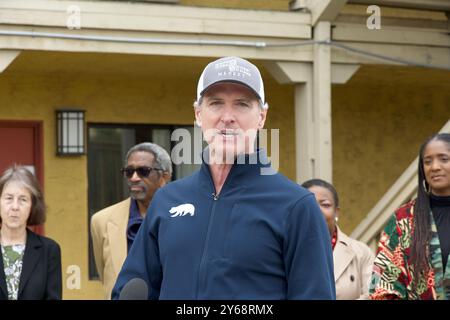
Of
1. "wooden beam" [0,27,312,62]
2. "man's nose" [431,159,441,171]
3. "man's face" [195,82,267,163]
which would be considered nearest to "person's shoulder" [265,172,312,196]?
"man's face" [195,82,267,163]

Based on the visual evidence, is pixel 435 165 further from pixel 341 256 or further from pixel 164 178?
pixel 164 178

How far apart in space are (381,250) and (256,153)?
8.12 feet

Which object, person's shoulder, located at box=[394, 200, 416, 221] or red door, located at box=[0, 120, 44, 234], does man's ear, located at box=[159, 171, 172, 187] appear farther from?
red door, located at box=[0, 120, 44, 234]

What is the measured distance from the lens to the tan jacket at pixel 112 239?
700cm

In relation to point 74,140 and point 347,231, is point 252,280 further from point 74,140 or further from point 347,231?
point 347,231

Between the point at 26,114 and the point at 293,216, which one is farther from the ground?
the point at 26,114

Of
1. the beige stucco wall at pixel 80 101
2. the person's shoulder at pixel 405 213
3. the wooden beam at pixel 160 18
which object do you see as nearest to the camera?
the person's shoulder at pixel 405 213

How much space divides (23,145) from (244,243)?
8.50m

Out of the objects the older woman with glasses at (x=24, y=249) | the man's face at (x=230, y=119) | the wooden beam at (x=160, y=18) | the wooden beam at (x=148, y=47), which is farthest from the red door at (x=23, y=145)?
the man's face at (x=230, y=119)

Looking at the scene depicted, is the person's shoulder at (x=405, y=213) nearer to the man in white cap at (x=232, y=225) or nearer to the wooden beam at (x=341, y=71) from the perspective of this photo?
the man in white cap at (x=232, y=225)

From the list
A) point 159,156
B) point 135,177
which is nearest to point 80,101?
point 159,156

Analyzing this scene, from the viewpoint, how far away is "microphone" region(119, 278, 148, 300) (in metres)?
3.26
